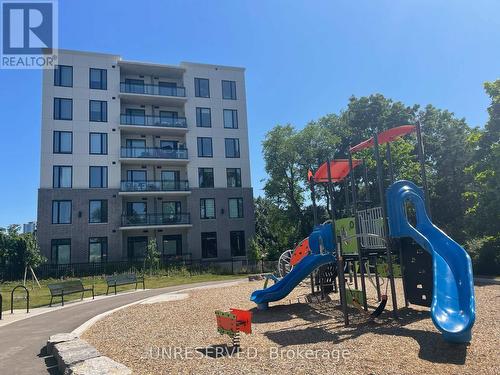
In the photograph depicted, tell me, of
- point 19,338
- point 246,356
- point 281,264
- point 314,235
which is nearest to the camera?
point 246,356

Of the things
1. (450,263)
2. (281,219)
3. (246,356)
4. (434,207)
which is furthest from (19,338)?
(434,207)

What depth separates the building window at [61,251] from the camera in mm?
33094

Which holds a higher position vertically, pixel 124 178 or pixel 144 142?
pixel 144 142

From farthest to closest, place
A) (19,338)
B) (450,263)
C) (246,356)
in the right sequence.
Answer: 1. (19,338)
2. (450,263)
3. (246,356)

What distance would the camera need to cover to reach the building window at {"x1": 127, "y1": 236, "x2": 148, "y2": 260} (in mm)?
36094

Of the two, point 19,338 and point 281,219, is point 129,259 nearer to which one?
point 281,219

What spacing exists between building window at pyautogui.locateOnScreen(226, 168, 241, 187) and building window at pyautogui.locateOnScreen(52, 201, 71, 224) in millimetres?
14645

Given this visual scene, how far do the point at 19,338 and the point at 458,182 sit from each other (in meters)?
38.3

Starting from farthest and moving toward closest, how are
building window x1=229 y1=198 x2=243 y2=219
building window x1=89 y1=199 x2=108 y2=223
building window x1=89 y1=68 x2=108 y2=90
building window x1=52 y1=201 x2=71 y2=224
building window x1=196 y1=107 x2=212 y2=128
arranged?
1. building window x1=196 y1=107 x2=212 y2=128
2. building window x1=229 y1=198 x2=243 y2=219
3. building window x1=89 y1=68 x2=108 y2=90
4. building window x1=89 y1=199 x2=108 y2=223
5. building window x1=52 y1=201 x2=71 y2=224

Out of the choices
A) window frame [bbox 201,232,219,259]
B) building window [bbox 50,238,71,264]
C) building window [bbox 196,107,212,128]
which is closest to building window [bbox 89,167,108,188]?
building window [bbox 50,238,71,264]

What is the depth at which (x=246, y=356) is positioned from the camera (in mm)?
7246

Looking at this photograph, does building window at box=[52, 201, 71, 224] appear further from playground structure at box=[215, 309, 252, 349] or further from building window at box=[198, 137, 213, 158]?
playground structure at box=[215, 309, 252, 349]

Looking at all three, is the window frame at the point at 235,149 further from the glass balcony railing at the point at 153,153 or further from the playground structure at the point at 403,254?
the playground structure at the point at 403,254

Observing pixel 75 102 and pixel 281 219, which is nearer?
pixel 75 102
